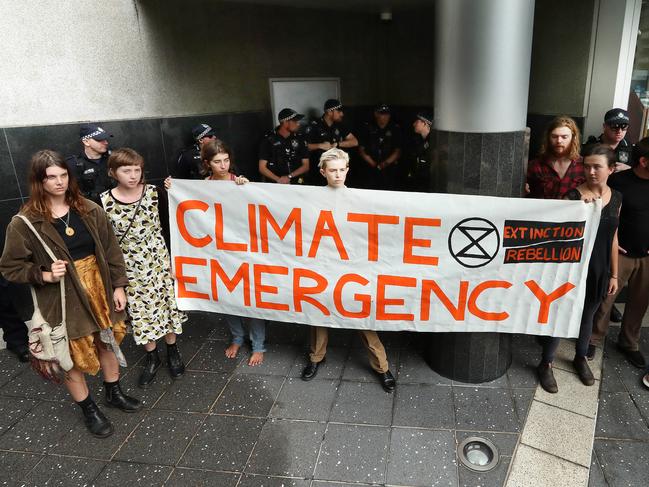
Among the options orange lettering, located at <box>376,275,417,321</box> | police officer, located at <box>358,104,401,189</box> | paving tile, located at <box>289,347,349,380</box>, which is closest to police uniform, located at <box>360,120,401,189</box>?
police officer, located at <box>358,104,401,189</box>

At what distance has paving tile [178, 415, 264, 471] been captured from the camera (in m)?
3.04

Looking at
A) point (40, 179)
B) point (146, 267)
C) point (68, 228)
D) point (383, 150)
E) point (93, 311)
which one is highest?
point (40, 179)

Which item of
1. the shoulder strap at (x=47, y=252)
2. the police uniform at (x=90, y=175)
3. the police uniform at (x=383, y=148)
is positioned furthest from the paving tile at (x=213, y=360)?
the police uniform at (x=383, y=148)

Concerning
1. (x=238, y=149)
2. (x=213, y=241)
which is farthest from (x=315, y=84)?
(x=213, y=241)

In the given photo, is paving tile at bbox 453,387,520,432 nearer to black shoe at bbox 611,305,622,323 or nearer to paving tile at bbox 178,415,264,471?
paving tile at bbox 178,415,264,471

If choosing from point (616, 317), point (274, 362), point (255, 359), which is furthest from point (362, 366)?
point (616, 317)

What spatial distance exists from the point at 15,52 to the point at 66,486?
3.93 metres

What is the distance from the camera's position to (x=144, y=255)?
140 inches

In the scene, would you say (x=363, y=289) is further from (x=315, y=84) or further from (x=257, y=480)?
(x=315, y=84)

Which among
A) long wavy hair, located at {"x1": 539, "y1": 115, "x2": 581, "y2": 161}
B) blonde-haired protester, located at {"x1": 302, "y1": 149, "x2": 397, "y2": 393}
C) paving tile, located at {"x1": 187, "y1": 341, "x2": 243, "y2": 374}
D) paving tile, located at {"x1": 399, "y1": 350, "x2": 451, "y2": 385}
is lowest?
paving tile, located at {"x1": 187, "y1": 341, "x2": 243, "y2": 374}

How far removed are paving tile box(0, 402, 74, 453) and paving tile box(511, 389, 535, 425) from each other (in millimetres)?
3118

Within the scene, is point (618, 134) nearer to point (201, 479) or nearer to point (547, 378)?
point (547, 378)

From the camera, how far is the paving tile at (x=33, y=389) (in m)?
3.78

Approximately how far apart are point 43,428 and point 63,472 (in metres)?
0.56
